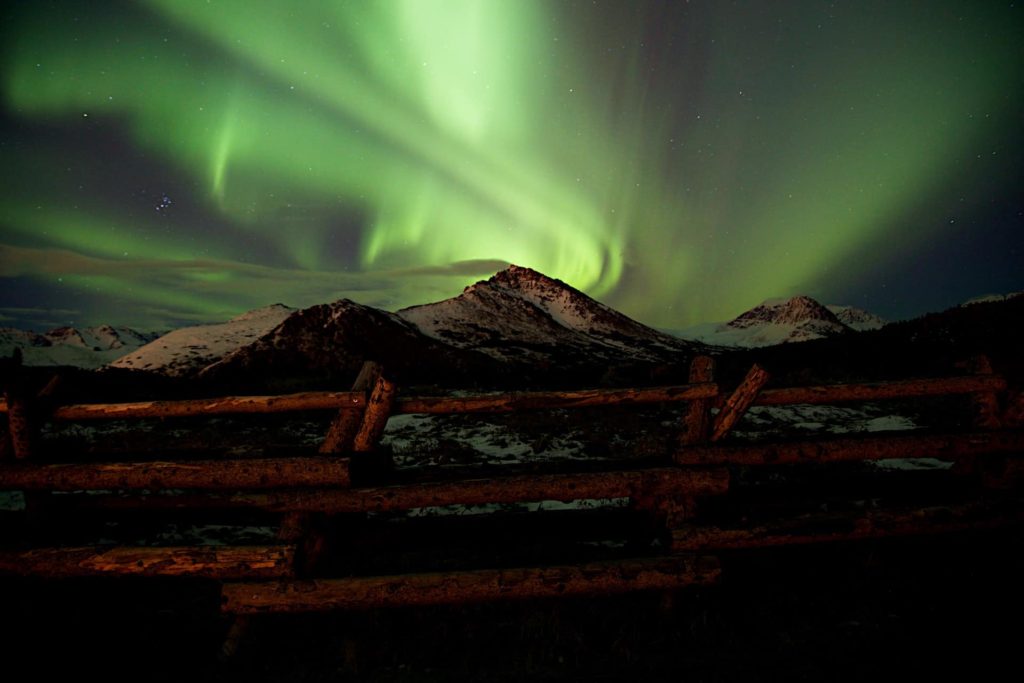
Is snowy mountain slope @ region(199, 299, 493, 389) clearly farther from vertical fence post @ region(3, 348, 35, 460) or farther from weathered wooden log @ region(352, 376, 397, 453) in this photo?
weathered wooden log @ region(352, 376, 397, 453)

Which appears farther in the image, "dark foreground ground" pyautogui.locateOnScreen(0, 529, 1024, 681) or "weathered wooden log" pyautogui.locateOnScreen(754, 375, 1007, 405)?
"weathered wooden log" pyautogui.locateOnScreen(754, 375, 1007, 405)

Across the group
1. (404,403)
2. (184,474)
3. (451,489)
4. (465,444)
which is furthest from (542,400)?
(465,444)

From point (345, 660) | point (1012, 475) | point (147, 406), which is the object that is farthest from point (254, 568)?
point (1012, 475)

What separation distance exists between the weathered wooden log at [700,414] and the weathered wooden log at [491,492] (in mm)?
298

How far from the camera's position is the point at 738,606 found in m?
4.13

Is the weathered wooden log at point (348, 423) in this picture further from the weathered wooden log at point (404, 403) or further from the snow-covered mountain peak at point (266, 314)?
the snow-covered mountain peak at point (266, 314)

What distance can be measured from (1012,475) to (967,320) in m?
19.5

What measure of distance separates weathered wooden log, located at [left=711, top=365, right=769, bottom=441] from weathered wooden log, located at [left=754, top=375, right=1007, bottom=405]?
207mm

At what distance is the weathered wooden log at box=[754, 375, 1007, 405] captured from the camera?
180 inches

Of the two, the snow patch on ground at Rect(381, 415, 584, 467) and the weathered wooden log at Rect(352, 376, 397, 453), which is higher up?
the weathered wooden log at Rect(352, 376, 397, 453)

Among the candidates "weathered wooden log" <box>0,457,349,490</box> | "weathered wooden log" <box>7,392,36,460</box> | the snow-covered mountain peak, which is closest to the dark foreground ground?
"weathered wooden log" <box>0,457,349,490</box>

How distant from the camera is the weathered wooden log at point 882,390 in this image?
4.57 metres

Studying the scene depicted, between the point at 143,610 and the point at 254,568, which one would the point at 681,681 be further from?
the point at 143,610

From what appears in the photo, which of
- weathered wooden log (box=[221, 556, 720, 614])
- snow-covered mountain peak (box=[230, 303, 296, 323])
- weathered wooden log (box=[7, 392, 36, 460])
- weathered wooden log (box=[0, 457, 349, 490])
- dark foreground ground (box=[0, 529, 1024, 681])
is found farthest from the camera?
snow-covered mountain peak (box=[230, 303, 296, 323])
